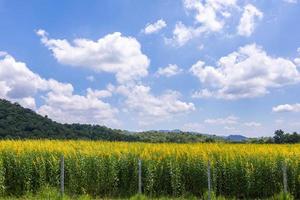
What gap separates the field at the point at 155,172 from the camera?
27.1m

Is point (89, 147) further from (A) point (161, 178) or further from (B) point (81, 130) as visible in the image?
(B) point (81, 130)

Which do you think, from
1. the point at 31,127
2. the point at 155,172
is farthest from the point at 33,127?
the point at 155,172

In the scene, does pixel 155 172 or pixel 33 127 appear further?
pixel 33 127

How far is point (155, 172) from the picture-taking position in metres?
27.9

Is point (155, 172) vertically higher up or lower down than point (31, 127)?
lower down

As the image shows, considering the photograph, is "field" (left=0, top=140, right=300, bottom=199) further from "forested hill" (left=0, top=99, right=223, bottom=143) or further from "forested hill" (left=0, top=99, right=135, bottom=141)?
"forested hill" (left=0, top=99, right=135, bottom=141)

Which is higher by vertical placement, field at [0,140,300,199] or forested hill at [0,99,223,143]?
forested hill at [0,99,223,143]

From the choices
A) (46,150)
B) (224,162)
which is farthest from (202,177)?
(46,150)

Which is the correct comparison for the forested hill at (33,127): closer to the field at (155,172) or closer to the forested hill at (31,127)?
the forested hill at (31,127)

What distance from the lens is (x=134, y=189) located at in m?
27.7

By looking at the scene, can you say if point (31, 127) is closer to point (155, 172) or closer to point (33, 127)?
point (33, 127)

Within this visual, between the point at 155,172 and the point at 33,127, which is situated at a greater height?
the point at 33,127

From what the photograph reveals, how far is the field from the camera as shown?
27078 millimetres

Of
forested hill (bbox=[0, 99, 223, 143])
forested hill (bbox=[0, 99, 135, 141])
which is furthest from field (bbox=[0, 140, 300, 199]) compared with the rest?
forested hill (bbox=[0, 99, 135, 141])
